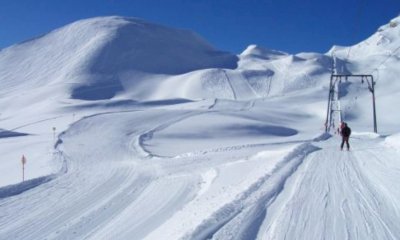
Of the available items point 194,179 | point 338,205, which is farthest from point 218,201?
point 194,179

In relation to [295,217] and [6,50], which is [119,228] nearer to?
[295,217]

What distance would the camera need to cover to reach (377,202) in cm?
982

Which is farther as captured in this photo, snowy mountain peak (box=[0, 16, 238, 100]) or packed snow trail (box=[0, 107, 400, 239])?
snowy mountain peak (box=[0, 16, 238, 100])

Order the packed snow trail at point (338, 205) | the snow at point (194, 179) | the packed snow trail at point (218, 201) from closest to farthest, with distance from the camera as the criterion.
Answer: the packed snow trail at point (338, 205)
the packed snow trail at point (218, 201)
the snow at point (194, 179)

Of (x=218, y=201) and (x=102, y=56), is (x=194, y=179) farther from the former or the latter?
(x=102, y=56)

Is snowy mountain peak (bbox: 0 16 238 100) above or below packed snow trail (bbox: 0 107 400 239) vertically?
above

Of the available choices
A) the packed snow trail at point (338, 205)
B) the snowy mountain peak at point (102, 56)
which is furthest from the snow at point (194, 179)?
the snowy mountain peak at point (102, 56)

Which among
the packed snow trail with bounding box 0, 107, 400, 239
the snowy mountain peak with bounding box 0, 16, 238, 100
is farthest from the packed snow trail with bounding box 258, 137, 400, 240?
the snowy mountain peak with bounding box 0, 16, 238, 100

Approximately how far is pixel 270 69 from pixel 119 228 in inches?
5073

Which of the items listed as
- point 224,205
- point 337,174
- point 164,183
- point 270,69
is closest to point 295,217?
point 224,205

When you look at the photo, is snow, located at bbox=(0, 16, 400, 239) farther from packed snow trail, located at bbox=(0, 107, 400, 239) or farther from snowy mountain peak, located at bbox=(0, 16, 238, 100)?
snowy mountain peak, located at bbox=(0, 16, 238, 100)

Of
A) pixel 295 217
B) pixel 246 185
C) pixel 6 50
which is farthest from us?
pixel 6 50

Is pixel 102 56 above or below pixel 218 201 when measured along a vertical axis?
above

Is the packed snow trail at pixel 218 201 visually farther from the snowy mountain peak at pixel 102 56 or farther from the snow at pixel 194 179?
the snowy mountain peak at pixel 102 56
